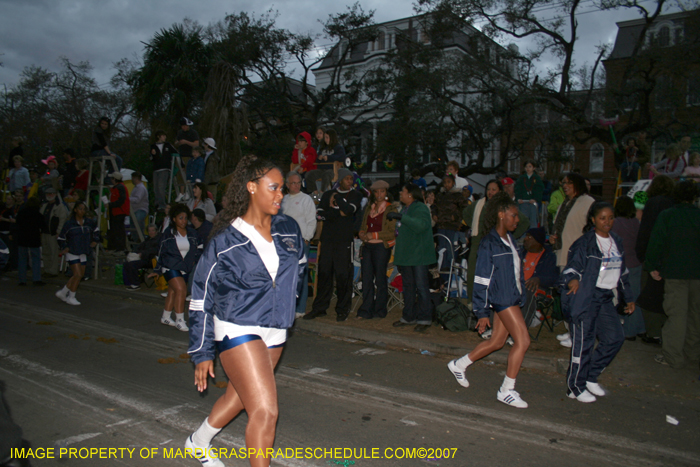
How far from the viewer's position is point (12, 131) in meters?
31.1

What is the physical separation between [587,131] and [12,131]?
3191cm

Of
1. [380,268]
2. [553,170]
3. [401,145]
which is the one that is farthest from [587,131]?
[380,268]

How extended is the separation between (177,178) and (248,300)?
1288 cm

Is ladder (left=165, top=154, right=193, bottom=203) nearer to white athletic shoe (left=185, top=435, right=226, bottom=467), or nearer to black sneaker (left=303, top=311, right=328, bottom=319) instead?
black sneaker (left=303, top=311, right=328, bottom=319)

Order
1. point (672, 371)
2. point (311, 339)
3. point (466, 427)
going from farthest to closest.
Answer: point (311, 339), point (672, 371), point (466, 427)

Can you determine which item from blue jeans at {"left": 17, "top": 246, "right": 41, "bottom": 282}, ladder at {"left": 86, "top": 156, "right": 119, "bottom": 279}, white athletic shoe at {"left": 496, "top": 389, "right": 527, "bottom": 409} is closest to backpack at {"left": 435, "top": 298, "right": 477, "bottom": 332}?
white athletic shoe at {"left": 496, "top": 389, "right": 527, "bottom": 409}

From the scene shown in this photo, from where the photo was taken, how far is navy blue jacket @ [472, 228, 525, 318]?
473cm

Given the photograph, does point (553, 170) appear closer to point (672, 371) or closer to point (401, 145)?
point (401, 145)

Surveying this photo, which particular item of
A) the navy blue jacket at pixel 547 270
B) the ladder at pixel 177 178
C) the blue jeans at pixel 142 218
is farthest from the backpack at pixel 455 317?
the blue jeans at pixel 142 218

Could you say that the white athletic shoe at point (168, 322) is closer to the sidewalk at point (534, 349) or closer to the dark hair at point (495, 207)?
the sidewalk at point (534, 349)

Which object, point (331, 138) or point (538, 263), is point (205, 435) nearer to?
point (538, 263)

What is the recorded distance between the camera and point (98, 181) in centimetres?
1444

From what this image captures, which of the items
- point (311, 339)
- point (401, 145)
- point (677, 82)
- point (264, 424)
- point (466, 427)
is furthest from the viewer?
point (401, 145)

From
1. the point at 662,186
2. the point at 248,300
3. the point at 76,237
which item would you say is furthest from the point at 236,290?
the point at 76,237
